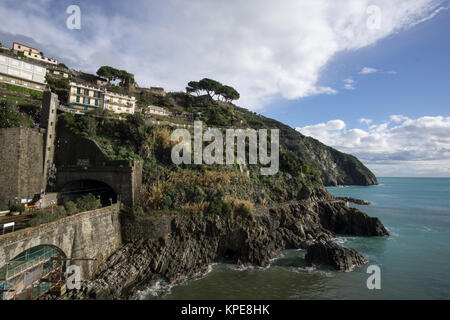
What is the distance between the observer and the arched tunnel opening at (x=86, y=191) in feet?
86.4

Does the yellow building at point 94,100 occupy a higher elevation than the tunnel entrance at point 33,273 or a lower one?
higher

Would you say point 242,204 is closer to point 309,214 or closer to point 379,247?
point 309,214

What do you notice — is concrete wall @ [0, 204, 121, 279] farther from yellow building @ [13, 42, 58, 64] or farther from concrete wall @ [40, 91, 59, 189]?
yellow building @ [13, 42, 58, 64]

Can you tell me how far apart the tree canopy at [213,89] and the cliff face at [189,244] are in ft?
139

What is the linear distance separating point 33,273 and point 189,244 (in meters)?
13.1

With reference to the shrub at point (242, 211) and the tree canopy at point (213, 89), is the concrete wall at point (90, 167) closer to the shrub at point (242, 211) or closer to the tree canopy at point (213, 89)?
the shrub at point (242, 211)

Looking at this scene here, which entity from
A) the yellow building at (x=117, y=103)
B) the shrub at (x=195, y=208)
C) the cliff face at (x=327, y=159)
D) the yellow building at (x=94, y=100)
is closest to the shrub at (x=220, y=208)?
the shrub at (x=195, y=208)

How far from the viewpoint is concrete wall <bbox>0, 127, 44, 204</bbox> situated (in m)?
22.8

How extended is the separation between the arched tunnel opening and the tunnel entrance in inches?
358

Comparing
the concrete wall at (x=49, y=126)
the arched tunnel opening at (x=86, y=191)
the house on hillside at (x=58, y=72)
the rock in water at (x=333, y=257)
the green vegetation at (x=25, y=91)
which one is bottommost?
the rock in water at (x=333, y=257)

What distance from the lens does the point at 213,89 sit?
6588 cm

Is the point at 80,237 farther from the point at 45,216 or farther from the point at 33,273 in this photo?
the point at 33,273

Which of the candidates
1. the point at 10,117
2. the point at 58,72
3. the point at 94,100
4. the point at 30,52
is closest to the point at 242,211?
the point at 10,117

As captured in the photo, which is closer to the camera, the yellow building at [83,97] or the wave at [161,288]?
the wave at [161,288]
